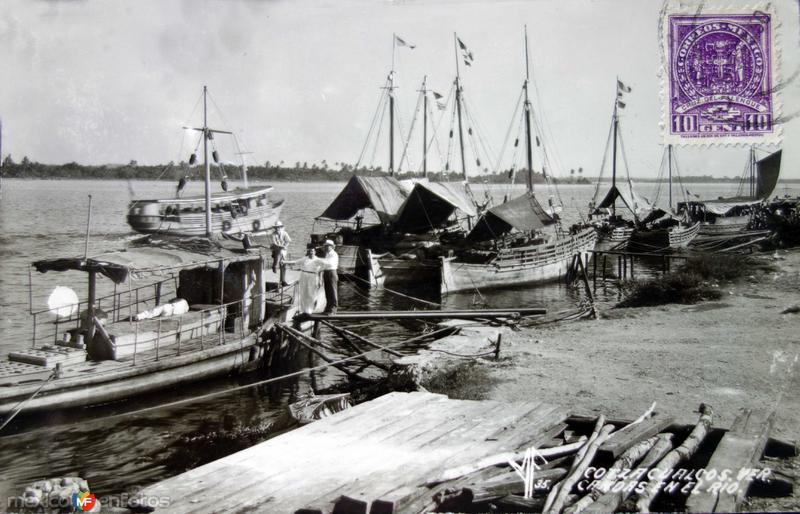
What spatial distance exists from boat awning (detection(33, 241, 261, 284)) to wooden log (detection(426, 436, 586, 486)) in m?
8.54

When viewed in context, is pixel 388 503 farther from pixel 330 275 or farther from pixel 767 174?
pixel 767 174

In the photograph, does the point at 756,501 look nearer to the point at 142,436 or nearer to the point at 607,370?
the point at 607,370

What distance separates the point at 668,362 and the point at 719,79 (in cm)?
549

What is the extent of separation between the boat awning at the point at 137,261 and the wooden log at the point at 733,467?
33.7ft

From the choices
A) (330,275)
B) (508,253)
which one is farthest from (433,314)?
(508,253)

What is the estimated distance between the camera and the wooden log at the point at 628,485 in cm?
460

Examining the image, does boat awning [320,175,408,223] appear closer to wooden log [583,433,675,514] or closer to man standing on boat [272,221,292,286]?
man standing on boat [272,221,292,286]

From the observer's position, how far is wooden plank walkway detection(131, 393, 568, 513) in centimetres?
489

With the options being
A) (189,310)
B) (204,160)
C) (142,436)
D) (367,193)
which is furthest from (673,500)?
(367,193)

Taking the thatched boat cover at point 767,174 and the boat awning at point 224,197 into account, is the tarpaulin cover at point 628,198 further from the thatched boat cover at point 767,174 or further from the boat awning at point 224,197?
the boat awning at point 224,197

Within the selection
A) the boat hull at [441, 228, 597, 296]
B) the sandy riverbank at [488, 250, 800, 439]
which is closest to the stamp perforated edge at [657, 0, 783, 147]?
the sandy riverbank at [488, 250, 800, 439]

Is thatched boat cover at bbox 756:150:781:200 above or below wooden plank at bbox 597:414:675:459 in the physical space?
above

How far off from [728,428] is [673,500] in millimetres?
1466

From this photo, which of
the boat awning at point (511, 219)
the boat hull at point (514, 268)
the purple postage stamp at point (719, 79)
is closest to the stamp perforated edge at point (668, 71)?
the purple postage stamp at point (719, 79)
